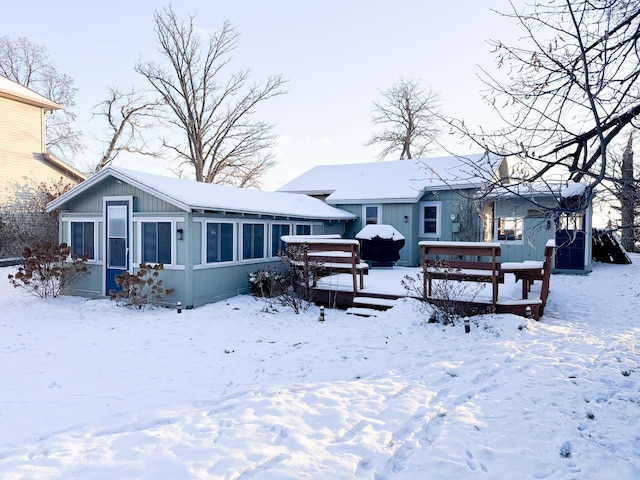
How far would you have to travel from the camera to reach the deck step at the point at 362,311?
29.9 ft

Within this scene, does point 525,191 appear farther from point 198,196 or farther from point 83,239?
point 83,239

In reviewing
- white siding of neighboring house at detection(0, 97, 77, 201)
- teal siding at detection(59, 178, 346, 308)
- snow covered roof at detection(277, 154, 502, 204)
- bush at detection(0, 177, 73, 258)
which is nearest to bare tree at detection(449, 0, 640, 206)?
teal siding at detection(59, 178, 346, 308)

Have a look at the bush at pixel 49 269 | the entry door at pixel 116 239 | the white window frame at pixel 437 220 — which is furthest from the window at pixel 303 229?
the bush at pixel 49 269

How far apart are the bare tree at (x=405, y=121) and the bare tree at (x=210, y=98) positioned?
960 cm

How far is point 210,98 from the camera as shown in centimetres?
2834

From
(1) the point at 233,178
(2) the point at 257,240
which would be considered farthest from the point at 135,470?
(1) the point at 233,178

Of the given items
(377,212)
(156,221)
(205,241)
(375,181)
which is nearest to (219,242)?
(205,241)

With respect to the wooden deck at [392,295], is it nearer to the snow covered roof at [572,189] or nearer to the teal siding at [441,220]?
the snow covered roof at [572,189]

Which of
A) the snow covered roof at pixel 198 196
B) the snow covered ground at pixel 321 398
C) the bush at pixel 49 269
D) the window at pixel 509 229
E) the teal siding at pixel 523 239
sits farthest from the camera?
the window at pixel 509 229

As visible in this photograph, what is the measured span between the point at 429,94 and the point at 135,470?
33370 millimetres

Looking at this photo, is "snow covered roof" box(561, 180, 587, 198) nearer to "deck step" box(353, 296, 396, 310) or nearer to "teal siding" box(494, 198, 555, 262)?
"deck step" box(353, 296, 396, 310)

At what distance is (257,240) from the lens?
1222cm

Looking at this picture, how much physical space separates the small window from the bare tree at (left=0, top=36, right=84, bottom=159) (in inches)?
885

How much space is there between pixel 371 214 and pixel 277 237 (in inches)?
222
